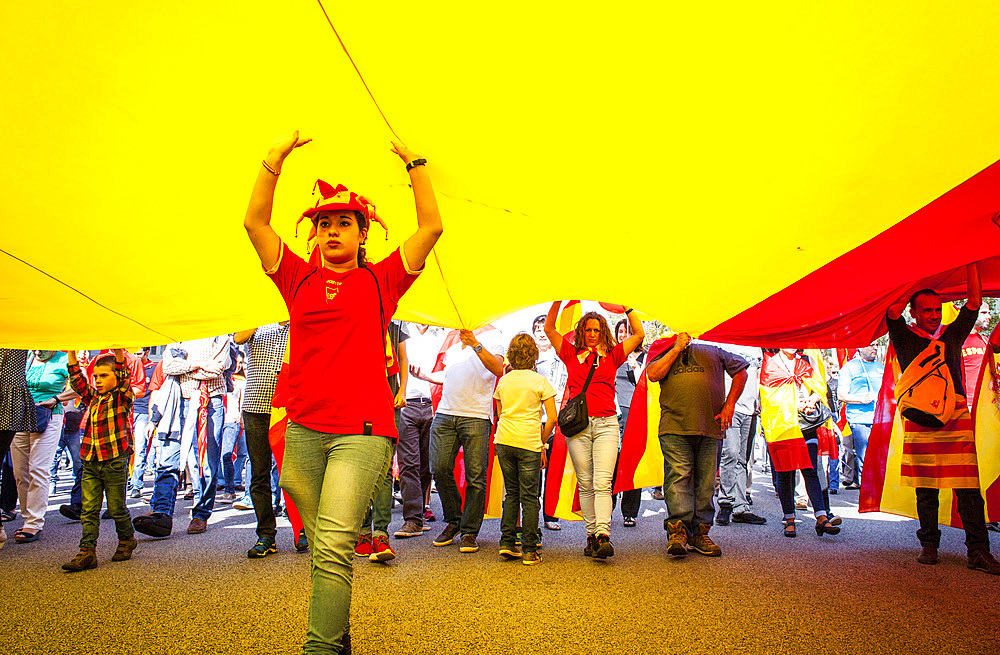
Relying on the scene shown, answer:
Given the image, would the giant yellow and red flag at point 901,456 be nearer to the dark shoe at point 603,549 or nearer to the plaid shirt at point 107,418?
the dark shoe at point 603,549

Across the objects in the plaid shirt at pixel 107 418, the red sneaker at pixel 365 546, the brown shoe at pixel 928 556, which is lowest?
the red sneaker at pixel 365 546

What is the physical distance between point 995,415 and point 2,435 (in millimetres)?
7323

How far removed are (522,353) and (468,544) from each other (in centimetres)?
148

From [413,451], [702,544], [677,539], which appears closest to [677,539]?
[677,539]

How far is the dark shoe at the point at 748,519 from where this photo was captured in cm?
573

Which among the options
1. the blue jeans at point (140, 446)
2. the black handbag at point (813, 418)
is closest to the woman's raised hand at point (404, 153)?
the black handbag at point (813, 418)

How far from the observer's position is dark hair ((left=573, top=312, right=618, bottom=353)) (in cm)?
469

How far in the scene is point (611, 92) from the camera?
2094 mm

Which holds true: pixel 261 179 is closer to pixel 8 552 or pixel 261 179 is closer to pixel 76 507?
pixel 8 552

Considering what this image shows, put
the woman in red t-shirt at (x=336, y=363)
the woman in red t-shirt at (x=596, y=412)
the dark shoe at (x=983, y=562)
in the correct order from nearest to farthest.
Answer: the woman in red t-shirt at (x=336, y=363)
the dark shoe at (x=983, y=562)
the woman in red t-shirt at (x=596, y=412)

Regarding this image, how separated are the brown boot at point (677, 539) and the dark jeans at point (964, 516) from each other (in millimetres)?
1502

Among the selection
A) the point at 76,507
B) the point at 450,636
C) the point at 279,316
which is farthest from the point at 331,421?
the point at 76,507

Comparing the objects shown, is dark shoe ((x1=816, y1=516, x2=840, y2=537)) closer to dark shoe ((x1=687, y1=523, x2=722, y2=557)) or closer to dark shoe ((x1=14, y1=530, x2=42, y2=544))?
dark shoe ((x1=687, y1=523, x2=722, y2=557))

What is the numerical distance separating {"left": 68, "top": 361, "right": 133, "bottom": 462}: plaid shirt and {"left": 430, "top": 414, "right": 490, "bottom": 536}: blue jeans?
221 centimetres
